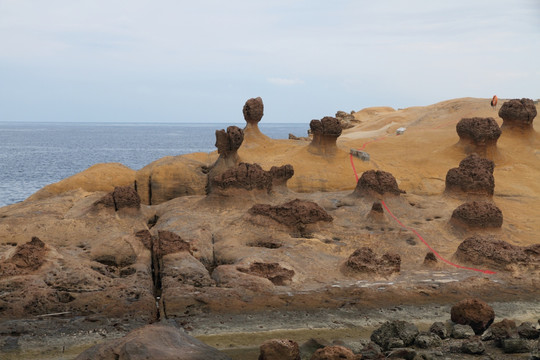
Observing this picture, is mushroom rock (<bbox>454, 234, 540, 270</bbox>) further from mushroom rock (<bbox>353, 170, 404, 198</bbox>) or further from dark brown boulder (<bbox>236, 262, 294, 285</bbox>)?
dark brown boulder (<bbox>236, 262, 294, 285</bbox>)

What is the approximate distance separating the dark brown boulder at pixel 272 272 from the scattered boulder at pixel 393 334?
1.89m

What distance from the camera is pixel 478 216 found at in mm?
11594

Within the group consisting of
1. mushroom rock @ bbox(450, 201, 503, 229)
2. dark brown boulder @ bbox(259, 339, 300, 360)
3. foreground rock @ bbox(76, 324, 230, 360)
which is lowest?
dark brown boulder @ bbox(259, 339, 300, 360)

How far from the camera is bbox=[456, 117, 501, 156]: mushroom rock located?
16.3m

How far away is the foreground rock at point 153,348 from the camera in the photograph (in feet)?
18.6

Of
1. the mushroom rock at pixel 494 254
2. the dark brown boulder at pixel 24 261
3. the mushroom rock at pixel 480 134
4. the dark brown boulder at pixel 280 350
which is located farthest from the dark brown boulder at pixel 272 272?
the mushroom rock at pixel 480 134

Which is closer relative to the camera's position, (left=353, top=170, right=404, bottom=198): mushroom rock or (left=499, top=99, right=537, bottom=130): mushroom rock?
(left=353, top=170, right=404, bottom=198): mushroom rock

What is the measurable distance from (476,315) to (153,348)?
15.5ft

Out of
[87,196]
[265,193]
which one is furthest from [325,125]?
[87,196]

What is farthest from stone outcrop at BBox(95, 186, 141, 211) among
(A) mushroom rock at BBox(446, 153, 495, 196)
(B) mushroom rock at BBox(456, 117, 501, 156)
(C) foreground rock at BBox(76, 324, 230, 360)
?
(B) mushroom rock at BBox(456, 117, 501, 156)

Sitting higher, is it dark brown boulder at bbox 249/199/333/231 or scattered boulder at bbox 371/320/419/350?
dark brown boulder at bbox 249/199/333/231

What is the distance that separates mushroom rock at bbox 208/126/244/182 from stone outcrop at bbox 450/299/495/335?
310 inches

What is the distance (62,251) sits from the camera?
1018cm

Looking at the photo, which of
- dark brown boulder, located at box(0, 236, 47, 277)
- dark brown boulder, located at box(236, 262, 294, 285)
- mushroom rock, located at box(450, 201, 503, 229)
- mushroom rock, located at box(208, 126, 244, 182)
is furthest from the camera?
mushroom rock, located at box(208, 126, 244, 182)
